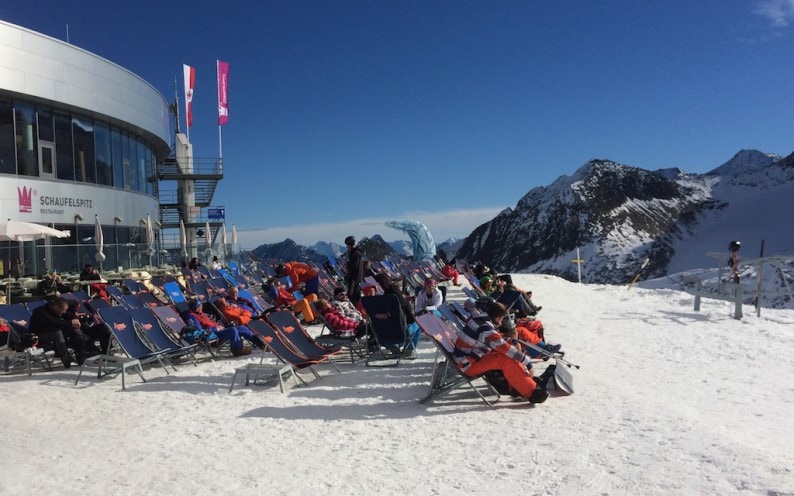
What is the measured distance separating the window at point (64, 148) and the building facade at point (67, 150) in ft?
0.09

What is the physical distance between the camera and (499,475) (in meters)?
3.07

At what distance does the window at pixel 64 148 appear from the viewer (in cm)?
1481

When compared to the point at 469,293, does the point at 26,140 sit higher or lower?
higher

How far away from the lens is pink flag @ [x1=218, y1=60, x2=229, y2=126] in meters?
27.4

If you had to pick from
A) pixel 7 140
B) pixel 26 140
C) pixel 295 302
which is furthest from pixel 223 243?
pixel 295 302

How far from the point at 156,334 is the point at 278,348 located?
4.82 ft

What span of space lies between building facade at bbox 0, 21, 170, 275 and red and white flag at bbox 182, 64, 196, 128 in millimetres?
7878

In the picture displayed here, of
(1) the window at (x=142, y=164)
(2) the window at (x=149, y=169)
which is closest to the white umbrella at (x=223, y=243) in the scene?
(1) the window at (x=142, y=164)

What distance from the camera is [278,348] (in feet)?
17.6

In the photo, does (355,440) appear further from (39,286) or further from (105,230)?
(105,230)

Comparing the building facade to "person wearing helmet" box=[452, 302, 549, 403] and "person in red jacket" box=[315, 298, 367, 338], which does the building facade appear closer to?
"person in red jacket" box=[315, 298, 367, 338]

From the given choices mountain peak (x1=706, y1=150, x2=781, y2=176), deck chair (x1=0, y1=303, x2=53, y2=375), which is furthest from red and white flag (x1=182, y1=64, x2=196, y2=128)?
mountain peak (x1=706, y1=150, x2=781, y2=176)

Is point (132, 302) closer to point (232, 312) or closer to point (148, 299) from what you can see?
point (148, 299)

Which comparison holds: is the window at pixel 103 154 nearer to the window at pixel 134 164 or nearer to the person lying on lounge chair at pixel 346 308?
the window at pixel 134 164
